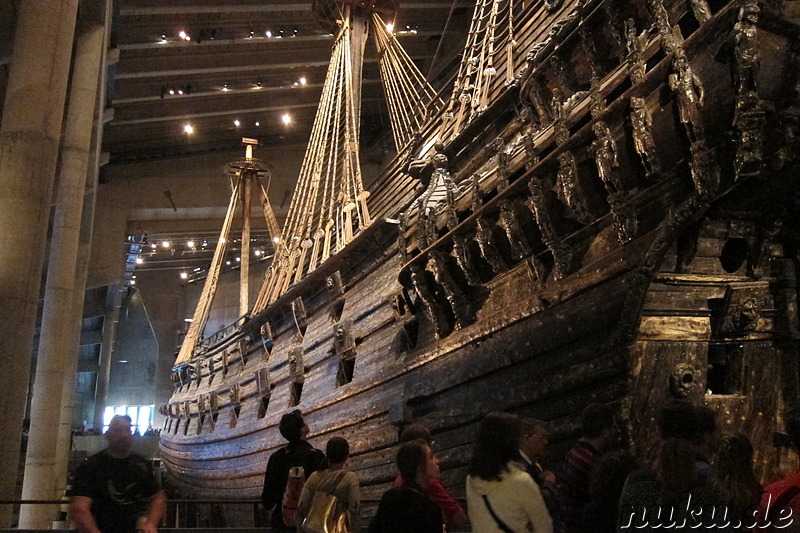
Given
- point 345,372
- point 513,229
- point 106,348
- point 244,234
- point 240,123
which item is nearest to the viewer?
point 513,229

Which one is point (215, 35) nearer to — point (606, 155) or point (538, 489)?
point (606, 155)

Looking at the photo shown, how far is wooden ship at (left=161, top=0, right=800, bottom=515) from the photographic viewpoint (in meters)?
2.57

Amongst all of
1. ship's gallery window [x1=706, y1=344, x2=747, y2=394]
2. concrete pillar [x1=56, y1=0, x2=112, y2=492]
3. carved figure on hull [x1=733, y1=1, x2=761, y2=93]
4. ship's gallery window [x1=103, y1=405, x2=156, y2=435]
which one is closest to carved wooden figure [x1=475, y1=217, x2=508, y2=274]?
ship's gallery window [x1=706, y1=344, x2=747, y2=394]

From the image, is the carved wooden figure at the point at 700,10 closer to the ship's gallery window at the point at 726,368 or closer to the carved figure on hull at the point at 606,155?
the carved figure on hull at the point at 606,155

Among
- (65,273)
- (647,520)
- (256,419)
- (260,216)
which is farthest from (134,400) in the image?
(647,520)

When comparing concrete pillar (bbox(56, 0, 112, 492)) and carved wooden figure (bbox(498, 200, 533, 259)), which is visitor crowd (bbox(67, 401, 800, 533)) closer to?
carved wooden figure (bbox(498, 200, 533, 259))

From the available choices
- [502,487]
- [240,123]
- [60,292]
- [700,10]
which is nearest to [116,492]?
[502,487]

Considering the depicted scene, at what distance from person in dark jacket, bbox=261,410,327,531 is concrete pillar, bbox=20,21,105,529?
694cm

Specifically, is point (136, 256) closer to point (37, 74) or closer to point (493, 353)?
point (37, 74)

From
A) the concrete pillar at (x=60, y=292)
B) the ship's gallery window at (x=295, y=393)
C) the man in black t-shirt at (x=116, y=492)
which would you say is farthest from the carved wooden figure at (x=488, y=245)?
the concrete pillar at (x=60, y=292)

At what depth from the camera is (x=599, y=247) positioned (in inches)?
122

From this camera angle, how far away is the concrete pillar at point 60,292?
909 centimetres

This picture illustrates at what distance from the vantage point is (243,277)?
15164 millimetres

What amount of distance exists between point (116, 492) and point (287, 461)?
2.95ft
